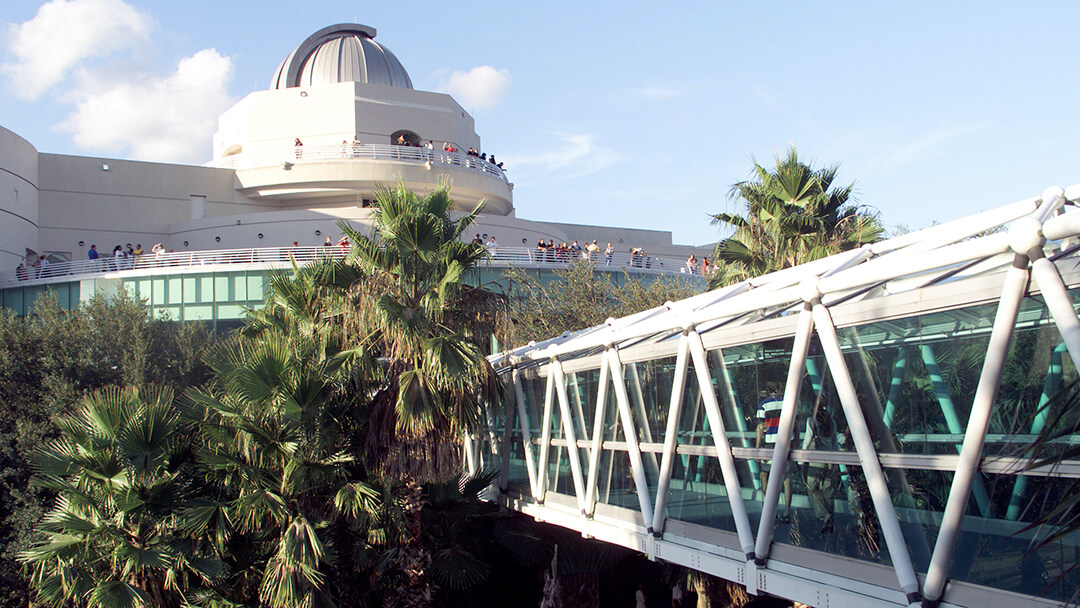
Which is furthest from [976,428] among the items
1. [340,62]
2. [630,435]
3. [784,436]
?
[340,62]

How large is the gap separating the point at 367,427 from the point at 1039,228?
10896 mm

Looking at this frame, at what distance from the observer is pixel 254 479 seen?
13469 mm

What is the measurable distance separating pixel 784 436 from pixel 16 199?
37.2 meters

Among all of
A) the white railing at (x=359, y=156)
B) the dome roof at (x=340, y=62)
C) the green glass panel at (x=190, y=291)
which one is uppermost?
the dome roof at (x=340, y=62)

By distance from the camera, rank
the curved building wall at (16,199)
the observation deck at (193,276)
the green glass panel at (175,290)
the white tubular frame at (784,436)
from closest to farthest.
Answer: the white tubular frame at (784,436), the observation deck at (193,276), the green glass panel at (175,290), the curved building wall at (16,199)

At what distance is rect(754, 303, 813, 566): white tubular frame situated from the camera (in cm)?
783

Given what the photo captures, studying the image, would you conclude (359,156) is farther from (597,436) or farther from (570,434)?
(597,436)

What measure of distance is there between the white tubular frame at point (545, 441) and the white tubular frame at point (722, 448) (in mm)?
4457

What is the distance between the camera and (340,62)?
45.4m

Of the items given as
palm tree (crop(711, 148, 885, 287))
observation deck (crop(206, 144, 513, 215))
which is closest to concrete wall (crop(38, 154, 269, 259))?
observation deck (crop(206, 144, 513, 215))

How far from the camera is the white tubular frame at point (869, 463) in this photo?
6.89 meters

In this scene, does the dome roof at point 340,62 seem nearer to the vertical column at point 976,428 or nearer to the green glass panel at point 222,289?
the green glass panel at point 222,289

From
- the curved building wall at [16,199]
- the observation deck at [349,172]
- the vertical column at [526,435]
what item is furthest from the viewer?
the observation deck at [349,172]

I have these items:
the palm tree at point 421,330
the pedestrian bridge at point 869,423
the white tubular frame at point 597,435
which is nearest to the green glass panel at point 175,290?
the palm tree at point 421,330
